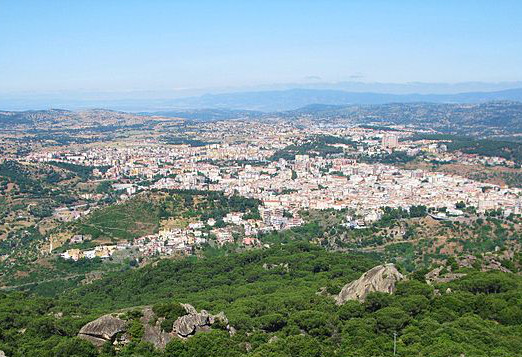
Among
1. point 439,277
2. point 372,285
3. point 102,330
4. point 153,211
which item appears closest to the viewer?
point 102,330

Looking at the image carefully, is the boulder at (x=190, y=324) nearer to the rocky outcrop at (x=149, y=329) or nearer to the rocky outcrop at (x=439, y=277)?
the rocky outcrop at (x=149, y=329)

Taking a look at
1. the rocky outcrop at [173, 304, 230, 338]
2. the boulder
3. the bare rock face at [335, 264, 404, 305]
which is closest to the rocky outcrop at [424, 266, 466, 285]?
the bare rock face at [335, 264, 404, 305]

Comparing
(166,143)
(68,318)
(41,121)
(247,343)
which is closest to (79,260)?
(68,318)

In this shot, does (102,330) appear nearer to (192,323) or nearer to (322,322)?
(192,323)

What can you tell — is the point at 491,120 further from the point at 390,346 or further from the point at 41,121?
the point at 390,346

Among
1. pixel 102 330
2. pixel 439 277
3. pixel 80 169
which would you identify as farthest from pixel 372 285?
pixel 80 169

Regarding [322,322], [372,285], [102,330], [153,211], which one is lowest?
[153,211]
